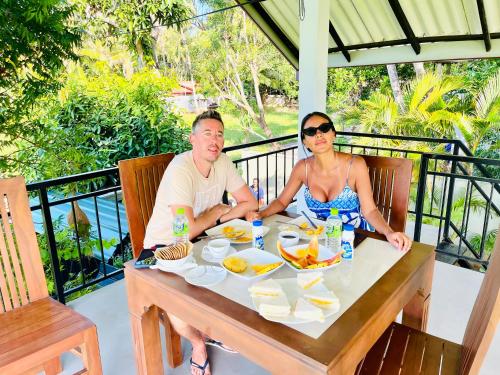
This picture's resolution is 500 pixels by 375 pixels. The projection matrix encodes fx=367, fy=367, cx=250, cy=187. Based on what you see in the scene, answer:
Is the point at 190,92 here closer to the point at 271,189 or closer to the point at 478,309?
the point at 271,189

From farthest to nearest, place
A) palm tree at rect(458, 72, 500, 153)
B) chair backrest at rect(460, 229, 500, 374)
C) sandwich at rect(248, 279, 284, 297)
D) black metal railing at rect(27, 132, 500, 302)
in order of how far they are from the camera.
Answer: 1. palm tree at rect(458, 72, 500, 153)
2. black metal railing at rect(27, 132, 500, 302)
3. sandwich at rect(248, 279, 284, 297)
4. chair backrest at rect(460, 229, 500, 374)

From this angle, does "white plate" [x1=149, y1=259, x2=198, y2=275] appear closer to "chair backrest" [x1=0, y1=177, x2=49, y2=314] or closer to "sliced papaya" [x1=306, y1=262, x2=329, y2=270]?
"sliced papaya" [x1=306, y1=262, x2=329, y2=270]

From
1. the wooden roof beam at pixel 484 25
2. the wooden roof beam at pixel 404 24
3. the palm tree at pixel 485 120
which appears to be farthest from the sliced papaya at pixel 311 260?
the palm tree at pixel 485 120

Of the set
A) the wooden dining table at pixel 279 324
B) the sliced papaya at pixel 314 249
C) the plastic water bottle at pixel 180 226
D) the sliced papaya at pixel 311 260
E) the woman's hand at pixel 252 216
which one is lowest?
the wooden dining table at pixel 279 324

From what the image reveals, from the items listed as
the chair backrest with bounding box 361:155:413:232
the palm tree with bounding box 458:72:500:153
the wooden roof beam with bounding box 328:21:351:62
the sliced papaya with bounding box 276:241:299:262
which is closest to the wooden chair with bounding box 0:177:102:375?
the sliced papaya with bounding box 276:241:299:262

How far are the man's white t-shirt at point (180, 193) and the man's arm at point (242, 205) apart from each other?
0.13 meters

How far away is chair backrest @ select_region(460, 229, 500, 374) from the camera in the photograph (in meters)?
0.97

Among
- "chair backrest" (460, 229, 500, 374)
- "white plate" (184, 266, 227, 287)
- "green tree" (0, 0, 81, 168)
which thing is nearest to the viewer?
"chair backrest" (460, 229, 500, 374)

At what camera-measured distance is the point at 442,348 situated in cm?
139

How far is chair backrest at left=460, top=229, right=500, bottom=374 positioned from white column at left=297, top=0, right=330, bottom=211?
2.39m

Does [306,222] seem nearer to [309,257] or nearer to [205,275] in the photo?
[309,257]

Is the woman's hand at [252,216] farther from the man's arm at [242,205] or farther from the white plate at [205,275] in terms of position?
the white plate at [205,275]

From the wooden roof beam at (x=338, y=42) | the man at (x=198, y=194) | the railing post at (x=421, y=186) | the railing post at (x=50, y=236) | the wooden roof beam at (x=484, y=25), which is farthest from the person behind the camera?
the wooden roof beam at (x=338, y=42)

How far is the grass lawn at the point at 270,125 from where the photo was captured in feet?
50.6
